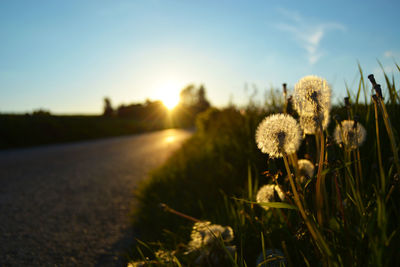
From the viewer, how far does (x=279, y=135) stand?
127 cm

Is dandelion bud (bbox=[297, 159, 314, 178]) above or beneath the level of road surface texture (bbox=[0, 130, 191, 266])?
above

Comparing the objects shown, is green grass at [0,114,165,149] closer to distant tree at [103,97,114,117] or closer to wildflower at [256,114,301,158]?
wildflower at [256,114,301,158]

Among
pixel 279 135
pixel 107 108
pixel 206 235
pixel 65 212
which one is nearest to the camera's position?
pixel 279 135

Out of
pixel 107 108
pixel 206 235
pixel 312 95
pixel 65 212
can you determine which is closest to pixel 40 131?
pixel 65 212

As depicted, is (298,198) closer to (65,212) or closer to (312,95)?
(312,95)

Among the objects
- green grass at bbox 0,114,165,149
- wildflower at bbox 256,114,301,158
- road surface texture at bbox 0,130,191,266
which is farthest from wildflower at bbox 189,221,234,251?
green grass at bbox 0,114,165,149

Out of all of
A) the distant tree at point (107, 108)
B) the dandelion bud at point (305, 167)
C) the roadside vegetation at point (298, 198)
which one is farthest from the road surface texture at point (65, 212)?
the distant tree at point (107, 108)

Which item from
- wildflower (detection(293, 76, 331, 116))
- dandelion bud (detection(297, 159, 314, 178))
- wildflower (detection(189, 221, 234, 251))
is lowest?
wildflower (detection(189, 221, 234, 251))

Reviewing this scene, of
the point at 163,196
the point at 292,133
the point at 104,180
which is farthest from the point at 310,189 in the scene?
the point at 104,180

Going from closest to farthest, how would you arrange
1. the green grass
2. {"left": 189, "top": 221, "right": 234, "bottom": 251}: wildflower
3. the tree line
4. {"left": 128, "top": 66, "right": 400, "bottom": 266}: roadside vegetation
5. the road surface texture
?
{"left": 128, "top": 66, "right": 400, "bottom": 266}: roadside vegetation
{"left": 189, "top": 221, "right": 234, "bottom": 251}: wildflower
the road surface texture
the green grass
the tree line

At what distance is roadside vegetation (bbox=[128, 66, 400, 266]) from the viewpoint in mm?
1195

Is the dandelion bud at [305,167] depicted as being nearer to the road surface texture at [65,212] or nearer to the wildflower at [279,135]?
the wildflower at [279,135]

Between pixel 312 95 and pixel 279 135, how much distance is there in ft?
0.73

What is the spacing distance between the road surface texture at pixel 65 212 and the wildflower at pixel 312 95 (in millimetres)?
1913
